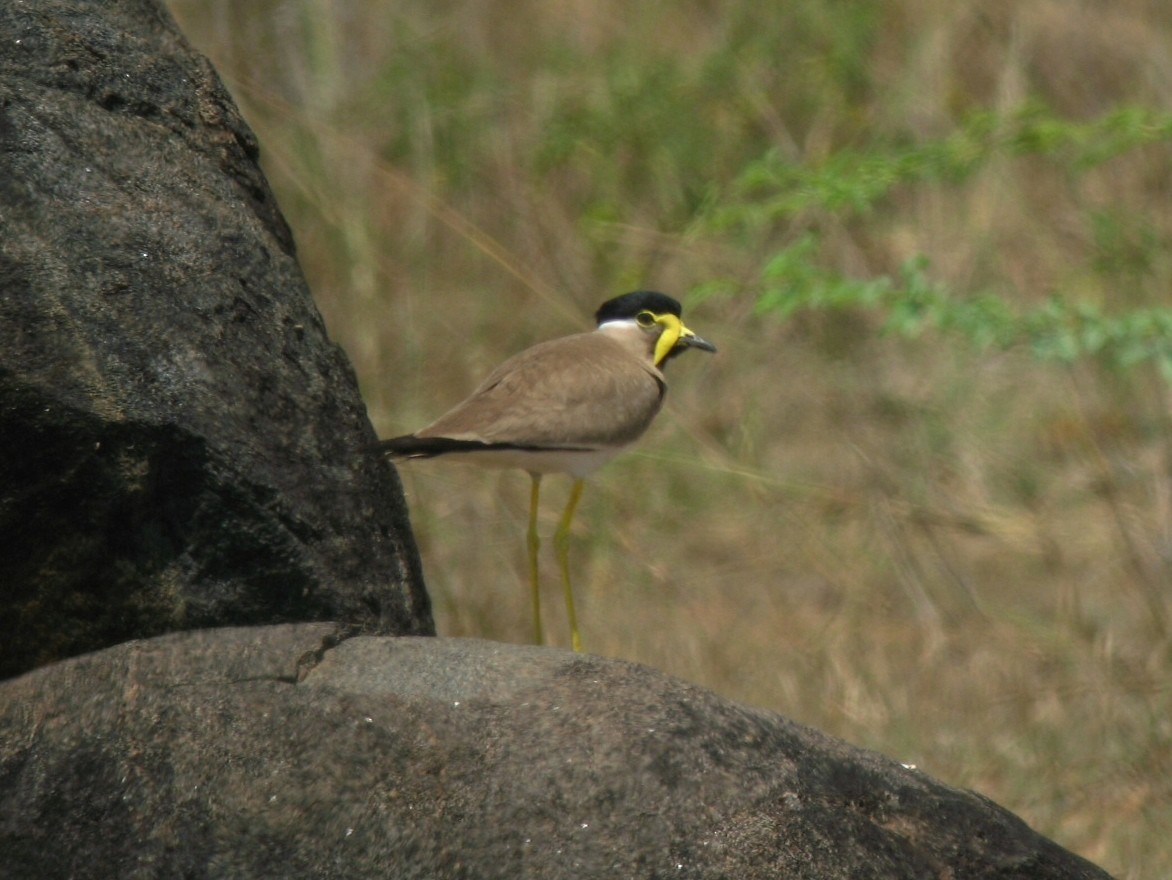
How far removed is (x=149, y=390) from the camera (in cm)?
375

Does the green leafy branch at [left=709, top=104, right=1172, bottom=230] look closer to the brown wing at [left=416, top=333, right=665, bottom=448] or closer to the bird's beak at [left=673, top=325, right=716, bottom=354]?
the bird's beak at [left=673, top=325, right=716, bottom=354]

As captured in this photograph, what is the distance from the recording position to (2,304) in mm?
3691

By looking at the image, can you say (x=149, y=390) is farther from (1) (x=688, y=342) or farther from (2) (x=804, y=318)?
(2) (x=804, y=318)

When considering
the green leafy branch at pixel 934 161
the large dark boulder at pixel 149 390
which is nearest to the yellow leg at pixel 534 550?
the large dark boulder at pixel 149 390

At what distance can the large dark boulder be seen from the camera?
146 inches

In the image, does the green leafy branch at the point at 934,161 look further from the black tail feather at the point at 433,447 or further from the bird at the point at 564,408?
the black tail feather at the point at 433,447

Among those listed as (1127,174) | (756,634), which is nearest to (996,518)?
(756,634)

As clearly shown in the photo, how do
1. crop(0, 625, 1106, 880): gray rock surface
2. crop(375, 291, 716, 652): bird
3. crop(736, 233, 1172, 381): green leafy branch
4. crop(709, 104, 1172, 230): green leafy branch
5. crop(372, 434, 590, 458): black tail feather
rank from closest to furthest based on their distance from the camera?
crop(0, 625, 1106, 880): gray rock surface → crop(372, 434, 590, 458): black tail feather → crop(375, 291, 716, 652): bird → crop(736, 233, 1172, 381): green leafy branch → crop(709, 104, 1172, 230): green leafy branch

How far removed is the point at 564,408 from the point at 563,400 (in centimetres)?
3

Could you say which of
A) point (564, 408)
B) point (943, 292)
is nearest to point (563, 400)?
point (564, 408)

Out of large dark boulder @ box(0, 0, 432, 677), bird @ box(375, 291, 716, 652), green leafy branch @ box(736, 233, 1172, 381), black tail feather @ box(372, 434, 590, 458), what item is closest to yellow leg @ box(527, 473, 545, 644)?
bird @ box(375, 291, 716, 652)

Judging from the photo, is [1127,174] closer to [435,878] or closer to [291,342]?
[291,342]

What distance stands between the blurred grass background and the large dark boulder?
2.88 meters

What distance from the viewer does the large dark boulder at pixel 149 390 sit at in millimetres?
3701
